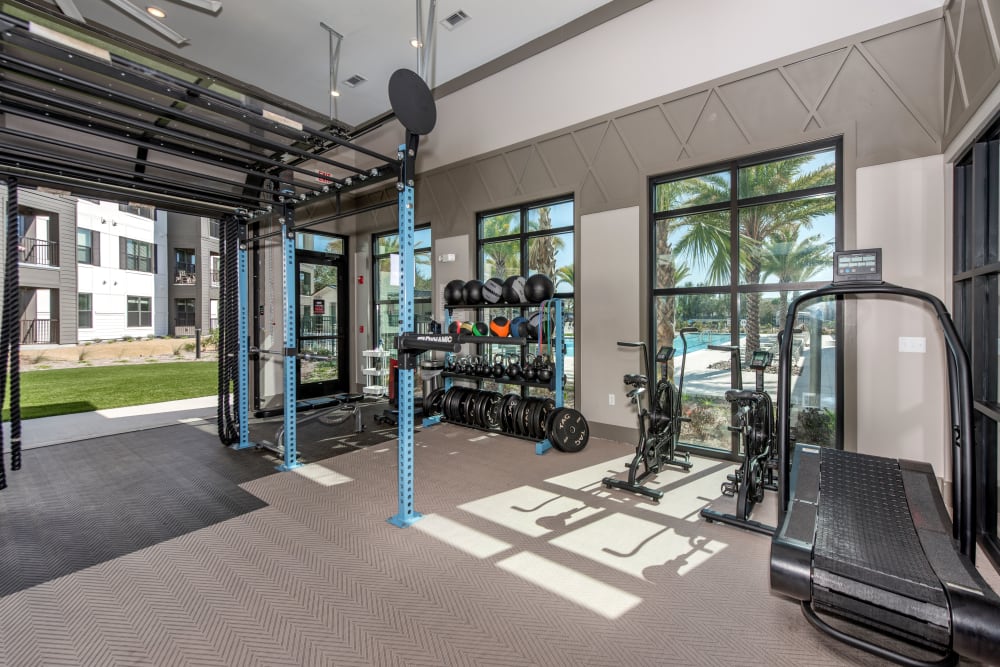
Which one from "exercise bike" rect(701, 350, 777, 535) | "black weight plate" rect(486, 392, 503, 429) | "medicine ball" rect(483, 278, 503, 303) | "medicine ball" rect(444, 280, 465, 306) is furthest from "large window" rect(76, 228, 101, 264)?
"exercise bike" rect(701, 350, 777, 535)

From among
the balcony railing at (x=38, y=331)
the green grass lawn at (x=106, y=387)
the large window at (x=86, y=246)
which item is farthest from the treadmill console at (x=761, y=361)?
the large window at (x=86, y=246)

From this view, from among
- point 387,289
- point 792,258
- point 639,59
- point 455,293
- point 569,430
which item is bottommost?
point 569,430

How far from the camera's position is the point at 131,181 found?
3.87m

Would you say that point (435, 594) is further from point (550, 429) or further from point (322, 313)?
point (322, 313)

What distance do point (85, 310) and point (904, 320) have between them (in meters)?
13.9

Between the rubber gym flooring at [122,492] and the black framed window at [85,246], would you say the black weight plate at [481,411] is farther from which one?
the black framed window at [85,246]

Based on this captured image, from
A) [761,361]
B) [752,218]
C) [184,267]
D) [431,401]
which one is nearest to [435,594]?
[761,361]

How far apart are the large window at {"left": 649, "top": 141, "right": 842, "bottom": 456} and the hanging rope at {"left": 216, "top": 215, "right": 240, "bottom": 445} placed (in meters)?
4.84

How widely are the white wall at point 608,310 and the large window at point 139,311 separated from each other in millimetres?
11648

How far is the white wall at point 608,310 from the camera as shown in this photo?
4930mm

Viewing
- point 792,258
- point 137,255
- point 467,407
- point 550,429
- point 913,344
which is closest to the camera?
point 913,344

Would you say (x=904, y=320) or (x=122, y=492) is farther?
(x=122, y=492)

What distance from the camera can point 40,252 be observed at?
8320 mm

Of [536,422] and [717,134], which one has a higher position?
[717,134]
